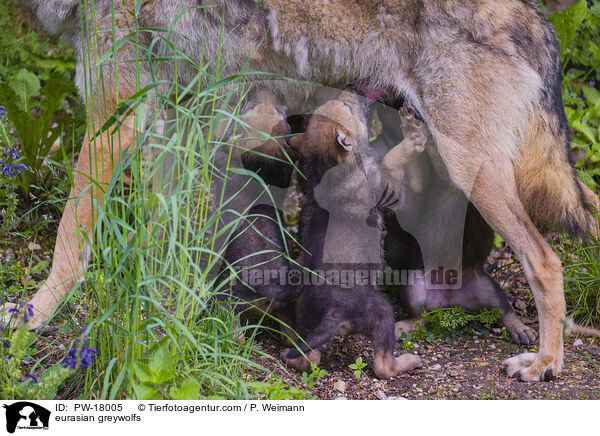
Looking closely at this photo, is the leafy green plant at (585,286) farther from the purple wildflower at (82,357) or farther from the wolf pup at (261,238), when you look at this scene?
the purple wildflower at (82,357)

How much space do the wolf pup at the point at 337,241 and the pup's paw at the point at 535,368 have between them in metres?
0.49

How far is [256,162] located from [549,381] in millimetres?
1912

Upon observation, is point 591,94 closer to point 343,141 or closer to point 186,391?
point 343,141

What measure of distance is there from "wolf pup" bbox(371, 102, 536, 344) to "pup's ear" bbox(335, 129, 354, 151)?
36 centimetres

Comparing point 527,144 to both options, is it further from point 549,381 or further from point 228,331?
point 228,331

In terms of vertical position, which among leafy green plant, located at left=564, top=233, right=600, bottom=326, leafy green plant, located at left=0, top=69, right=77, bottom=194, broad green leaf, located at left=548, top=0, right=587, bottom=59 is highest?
broad green leaf, located at left=548, top=0, right=587, bottom=59

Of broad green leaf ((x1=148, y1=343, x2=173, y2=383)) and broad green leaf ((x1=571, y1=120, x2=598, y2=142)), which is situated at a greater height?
broad green leaf ((x1=571, y1=120, x2=598, y2=142))

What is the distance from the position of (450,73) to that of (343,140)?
24.9 inches

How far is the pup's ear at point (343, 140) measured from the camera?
306 centimetres

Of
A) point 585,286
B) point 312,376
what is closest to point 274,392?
point 312,376

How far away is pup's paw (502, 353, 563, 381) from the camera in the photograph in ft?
9.34

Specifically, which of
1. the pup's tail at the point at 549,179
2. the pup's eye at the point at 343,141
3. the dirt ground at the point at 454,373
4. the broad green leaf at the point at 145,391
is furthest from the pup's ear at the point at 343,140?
the broad green leaf at the point at 145,391

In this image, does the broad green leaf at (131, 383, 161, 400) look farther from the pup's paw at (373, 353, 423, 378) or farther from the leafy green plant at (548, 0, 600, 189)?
the leafy green plant at (548, 0, 600, 189)
